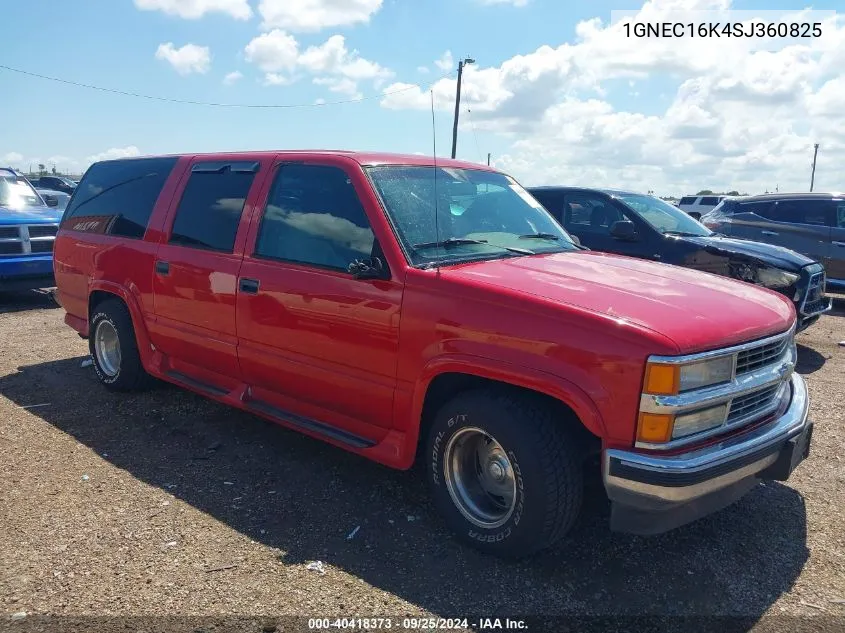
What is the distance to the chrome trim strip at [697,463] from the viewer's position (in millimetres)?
2820

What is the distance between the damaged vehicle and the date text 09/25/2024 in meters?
4.59

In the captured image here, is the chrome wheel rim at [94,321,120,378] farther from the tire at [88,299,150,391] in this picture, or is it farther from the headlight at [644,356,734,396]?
the headlight at [644,356,734,396]

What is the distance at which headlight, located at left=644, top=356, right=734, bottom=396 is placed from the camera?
9.16 ft

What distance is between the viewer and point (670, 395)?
280 cm

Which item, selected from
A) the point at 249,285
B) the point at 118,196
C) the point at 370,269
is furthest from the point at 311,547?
the point at 118,196

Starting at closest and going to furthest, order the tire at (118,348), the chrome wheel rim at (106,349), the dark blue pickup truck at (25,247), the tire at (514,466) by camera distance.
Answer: the tire at (514,466) → the tire at (118,348) → the chrome wheel rim at (106,349) → the dark blue pickup truck at (25,247)

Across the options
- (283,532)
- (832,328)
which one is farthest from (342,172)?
(832,328)

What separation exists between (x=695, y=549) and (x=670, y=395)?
3.81 ft

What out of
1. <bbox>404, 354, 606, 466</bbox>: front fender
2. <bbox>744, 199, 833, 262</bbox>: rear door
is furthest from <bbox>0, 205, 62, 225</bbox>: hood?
<bbox>744, 199, 833, 262</bbox>: rear door

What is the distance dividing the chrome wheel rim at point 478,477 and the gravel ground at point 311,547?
0.66ft

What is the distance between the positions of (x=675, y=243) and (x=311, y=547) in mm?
5744

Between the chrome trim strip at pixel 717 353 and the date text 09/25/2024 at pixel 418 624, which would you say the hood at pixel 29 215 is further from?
the chrome trim strip at pixel 717 353

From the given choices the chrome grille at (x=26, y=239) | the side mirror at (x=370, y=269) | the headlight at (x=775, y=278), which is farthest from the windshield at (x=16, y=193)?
the headlight at (x=775, y=278)

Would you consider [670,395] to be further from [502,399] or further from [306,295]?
[306,295]
